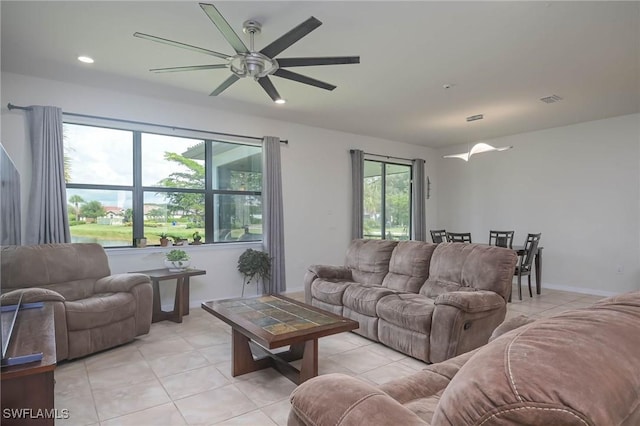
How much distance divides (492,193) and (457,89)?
3.58 m

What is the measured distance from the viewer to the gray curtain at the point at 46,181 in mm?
3764

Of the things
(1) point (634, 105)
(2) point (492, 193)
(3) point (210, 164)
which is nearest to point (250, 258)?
(3) point (210, 164)

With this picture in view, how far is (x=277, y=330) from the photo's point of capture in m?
2.45

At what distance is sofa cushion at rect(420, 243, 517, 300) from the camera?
10.3 feet

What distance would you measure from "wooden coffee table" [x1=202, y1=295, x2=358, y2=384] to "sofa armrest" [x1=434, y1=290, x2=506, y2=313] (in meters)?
0.82

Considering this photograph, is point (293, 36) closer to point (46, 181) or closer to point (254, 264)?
point (46, 181)

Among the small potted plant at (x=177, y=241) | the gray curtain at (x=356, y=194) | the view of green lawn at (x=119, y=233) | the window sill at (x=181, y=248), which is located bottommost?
the window sill at (x=181, y=248)

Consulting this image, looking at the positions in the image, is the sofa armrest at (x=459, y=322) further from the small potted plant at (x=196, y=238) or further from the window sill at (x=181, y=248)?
the small potted plant at (x=196, y=238)

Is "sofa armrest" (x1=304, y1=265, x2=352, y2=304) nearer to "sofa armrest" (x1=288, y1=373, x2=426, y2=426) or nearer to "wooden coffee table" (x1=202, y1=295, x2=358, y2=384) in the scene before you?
"wooden coffee table" (x1=202, y1=295, x2=358, y2=384)

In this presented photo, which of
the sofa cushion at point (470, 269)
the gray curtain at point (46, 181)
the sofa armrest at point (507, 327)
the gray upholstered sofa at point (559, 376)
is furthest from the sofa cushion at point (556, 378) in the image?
the gray curtain at point (46, 181)

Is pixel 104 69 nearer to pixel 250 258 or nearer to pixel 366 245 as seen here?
pixel 250 258

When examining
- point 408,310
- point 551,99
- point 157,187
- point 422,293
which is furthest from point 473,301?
point 157,187

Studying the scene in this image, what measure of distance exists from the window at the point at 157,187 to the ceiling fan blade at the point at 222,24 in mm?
2845

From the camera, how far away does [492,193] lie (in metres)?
7.10
